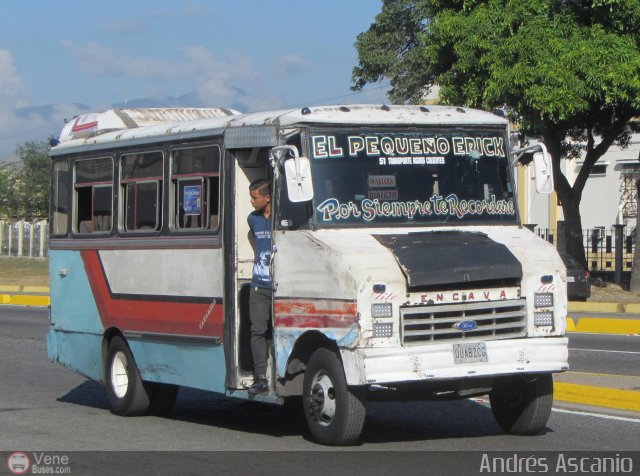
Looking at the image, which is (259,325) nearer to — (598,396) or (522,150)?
(522,150)

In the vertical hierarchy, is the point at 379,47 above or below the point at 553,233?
above

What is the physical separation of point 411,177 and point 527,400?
2.01 m

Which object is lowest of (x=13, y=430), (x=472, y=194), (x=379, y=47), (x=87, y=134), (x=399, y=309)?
(x=13, y=430)

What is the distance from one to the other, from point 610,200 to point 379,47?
17.3 meters

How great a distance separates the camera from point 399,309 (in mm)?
8758

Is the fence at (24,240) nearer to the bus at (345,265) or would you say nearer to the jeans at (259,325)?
the bus at (345,265)

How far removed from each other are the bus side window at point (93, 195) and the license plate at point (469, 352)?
447 cm

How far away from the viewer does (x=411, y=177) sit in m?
9.73

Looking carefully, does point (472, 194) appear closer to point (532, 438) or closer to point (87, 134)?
point (532, 438)

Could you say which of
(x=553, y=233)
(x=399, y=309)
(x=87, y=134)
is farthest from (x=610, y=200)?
(x=399, y=309)

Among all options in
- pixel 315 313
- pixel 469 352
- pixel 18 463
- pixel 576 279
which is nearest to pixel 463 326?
pixel 469 352

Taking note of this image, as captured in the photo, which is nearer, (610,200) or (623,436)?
(623,436)

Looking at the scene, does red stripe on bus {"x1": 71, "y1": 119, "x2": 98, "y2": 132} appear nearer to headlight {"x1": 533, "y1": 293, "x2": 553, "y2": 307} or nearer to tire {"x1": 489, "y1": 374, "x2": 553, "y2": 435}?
tire {"x1": 489, "y1": 374, "x2": 553, "y2": 435}

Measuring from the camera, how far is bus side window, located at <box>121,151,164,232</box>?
11227mm
